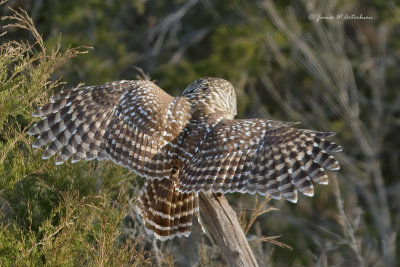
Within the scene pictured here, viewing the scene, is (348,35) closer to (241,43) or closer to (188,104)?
(241,43)

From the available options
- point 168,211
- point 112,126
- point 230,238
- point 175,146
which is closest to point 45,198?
point 112,126

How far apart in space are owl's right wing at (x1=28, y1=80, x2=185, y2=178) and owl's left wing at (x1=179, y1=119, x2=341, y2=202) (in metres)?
0.28

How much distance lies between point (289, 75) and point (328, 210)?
8.83ft

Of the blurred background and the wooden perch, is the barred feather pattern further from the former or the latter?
the blurred background

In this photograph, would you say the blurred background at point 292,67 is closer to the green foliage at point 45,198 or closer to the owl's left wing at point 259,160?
the green foliage at point 45,198

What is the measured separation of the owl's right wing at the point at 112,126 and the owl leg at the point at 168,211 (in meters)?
0.18

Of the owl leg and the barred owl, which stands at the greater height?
the barred owl

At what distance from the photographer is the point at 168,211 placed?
513 centimetres

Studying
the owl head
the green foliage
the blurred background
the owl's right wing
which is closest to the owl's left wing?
the owl's right wing

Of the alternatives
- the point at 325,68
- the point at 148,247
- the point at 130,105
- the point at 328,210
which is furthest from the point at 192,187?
the point at 328,210

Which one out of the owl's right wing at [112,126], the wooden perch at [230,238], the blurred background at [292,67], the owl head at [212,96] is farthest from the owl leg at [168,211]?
the blurred background at [292,67]

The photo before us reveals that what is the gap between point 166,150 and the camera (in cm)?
508

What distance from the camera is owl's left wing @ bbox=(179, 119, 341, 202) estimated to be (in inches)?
185

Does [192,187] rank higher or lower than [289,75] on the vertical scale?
higher
